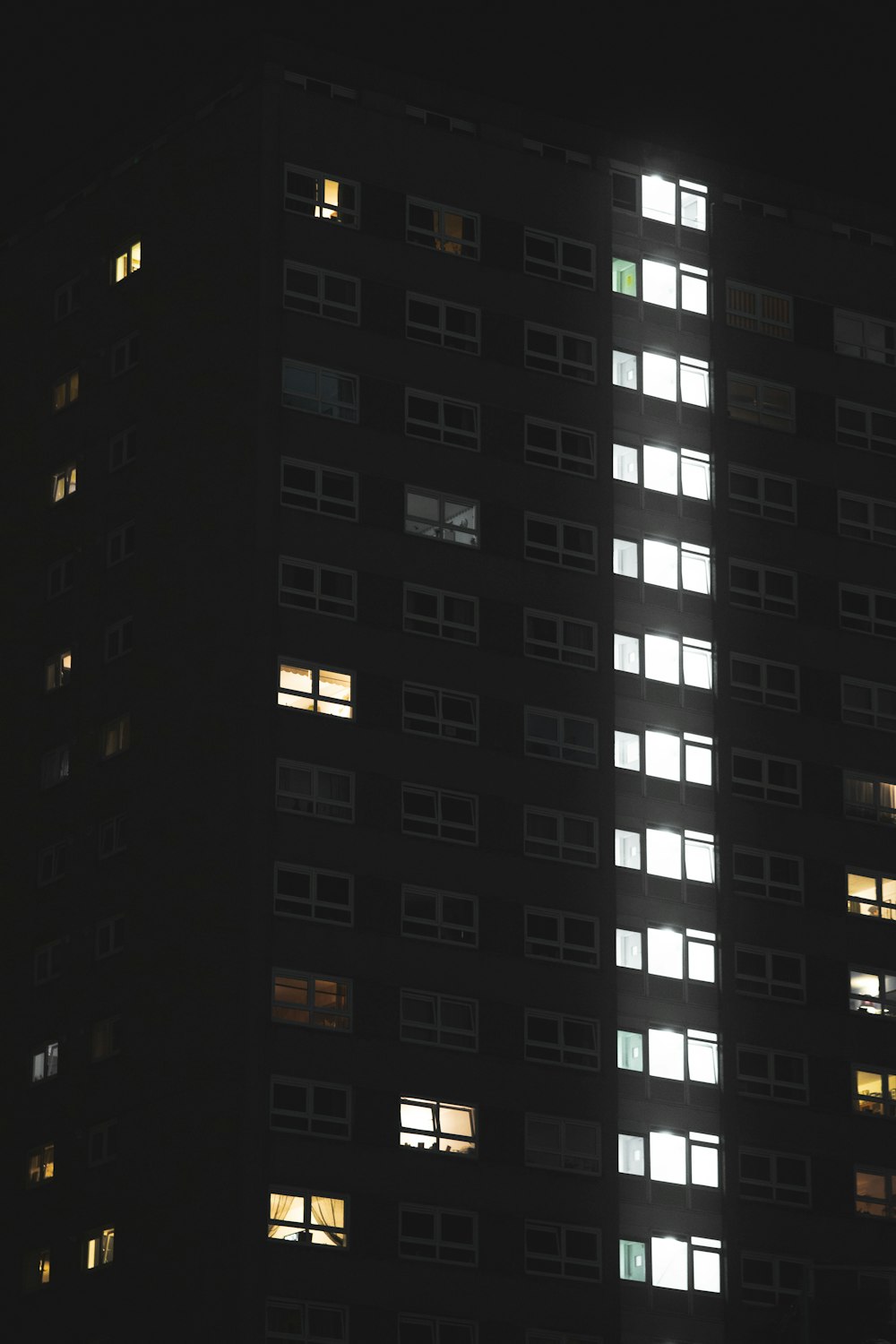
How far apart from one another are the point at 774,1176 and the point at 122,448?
27272 mm

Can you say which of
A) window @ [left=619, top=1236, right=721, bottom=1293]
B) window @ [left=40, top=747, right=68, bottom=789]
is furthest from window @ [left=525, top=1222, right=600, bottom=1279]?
window @ [left=40, top=747, right=68, bottom=789]

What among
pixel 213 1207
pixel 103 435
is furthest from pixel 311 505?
pixel 213 1207

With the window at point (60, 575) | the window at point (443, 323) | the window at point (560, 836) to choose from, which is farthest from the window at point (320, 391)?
the window at point (560, 836)

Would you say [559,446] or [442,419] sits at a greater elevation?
[559,446]

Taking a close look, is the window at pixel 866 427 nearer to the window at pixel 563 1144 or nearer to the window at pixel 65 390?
the window at pixel 65 390

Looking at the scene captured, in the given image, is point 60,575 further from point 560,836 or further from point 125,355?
point 560,836

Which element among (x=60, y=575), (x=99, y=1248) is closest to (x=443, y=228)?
(x=60, y=575)

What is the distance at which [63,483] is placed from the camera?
84375 mm

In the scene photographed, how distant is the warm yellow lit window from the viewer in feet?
275

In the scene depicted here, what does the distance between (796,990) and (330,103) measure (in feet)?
92.7

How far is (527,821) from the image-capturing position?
260 feet

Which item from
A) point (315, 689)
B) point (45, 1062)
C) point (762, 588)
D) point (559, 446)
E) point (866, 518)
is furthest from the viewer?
point (866, 518)

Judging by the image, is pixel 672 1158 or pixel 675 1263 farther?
pixel 672 1158

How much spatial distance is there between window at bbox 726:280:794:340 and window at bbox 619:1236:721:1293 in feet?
89.8
